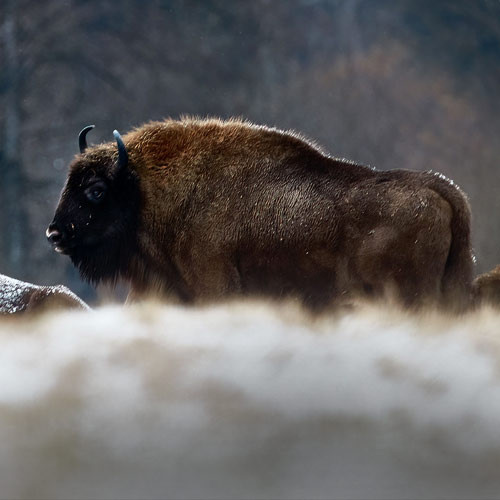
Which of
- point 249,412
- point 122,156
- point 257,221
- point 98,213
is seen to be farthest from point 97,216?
point 249,412

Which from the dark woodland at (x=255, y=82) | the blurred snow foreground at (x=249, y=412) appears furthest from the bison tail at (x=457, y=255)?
the dark woodland at (x=255, y=82)

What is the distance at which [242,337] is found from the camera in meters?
1.36

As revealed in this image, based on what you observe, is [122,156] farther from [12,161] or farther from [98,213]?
[12,161]

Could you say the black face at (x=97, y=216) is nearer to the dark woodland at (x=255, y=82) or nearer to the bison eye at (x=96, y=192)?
the bison eye at (x=96, y=192)

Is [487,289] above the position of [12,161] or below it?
below

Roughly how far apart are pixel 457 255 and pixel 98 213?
0.69m

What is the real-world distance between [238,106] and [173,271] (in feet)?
4.57

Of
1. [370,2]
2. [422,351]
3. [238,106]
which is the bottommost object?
[422,351]

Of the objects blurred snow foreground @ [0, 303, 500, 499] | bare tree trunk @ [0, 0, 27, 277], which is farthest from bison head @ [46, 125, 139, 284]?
bare tree trunk @ [0, 0, 27, 277]

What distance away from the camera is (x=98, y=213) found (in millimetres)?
1707

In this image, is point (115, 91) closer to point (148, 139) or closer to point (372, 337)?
point (148, 139)

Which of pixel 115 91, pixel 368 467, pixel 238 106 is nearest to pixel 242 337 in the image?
pixel 368 467

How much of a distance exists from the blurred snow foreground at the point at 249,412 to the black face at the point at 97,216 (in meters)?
0.31

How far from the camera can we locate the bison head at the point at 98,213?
170 cm
